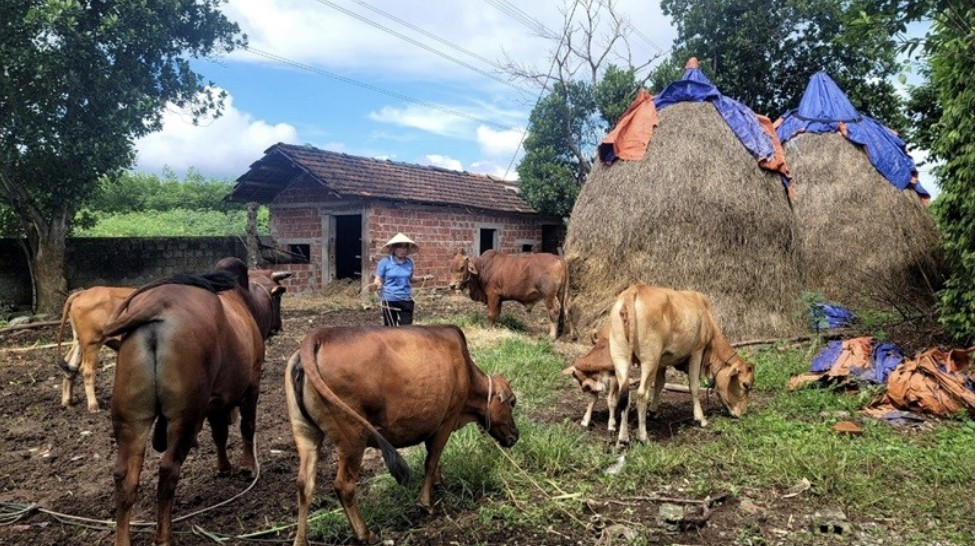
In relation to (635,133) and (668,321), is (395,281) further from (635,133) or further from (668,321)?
(635,133)

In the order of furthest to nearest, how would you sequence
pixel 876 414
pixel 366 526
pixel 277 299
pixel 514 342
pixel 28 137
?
1. pixel 28 137
2. pixel 514 342
3. pixel 876 414
4. pixel 277 299
5. pixel 366 526

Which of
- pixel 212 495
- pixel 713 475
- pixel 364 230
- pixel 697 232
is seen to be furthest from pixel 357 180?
pixel 713 475

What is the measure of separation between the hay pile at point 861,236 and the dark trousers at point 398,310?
23.6 feet

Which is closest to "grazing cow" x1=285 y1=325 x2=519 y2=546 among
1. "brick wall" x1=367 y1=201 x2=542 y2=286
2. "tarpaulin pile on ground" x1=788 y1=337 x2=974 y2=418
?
"tarpaulin pile on ground" x1=788 y1=337 x2=974 y2=418

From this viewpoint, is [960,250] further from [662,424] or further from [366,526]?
[366,526]

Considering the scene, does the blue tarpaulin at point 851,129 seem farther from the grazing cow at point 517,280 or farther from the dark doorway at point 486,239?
the dark doorway at point 486,239

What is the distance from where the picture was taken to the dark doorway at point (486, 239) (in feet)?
65.7

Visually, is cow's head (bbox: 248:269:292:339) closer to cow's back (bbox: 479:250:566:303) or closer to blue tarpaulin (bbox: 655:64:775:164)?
cow's back (bbox: 479:250:566:303)

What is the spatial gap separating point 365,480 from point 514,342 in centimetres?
565

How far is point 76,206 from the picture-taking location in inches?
486

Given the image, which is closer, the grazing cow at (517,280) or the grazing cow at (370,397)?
the grazing cow at (370,397)

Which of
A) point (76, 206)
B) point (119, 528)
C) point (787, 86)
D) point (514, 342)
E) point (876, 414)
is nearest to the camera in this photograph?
point (119, 528)

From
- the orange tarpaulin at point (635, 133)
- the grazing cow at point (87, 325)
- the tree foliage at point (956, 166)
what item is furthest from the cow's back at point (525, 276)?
the grazing cow at point (87, 325)

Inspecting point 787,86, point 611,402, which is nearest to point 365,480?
point 611,402
